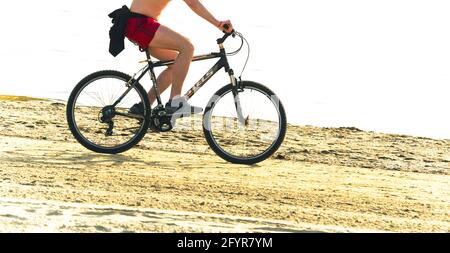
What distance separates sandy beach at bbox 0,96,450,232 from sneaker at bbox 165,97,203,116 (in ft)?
1.59

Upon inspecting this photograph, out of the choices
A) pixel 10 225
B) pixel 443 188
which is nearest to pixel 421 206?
pixel 443 188

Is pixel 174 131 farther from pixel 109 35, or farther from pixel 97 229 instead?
pixel 97 229

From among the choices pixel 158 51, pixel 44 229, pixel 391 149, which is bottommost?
pixel 44 229

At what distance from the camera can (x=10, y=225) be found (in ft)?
18.9

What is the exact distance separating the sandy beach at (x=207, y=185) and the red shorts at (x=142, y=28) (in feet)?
3.74

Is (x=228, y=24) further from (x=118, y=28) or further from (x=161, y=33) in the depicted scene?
(x=118, y=28)

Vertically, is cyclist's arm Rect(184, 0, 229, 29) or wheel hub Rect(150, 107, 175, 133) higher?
cyclist's arm Rect(184, 0, 229, 29)

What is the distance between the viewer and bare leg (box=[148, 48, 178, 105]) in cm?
809

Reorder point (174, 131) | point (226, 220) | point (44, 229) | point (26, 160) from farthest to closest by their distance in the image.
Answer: point (174, 131)
point (26, 160)
point (226, 220)
point (44, 229)

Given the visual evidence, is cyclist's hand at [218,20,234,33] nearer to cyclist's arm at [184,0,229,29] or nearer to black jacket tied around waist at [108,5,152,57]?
cyclist's arm at [184,0,229,29]

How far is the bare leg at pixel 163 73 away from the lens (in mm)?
8094

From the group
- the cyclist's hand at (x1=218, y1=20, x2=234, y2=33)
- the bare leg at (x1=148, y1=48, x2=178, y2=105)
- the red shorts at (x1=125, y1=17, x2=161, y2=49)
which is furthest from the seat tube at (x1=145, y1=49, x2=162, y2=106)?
the cyclist's hand at (x1=218, y1=20, x2=234, y2=33)

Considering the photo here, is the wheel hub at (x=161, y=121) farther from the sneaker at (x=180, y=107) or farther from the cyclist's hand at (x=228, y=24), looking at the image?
the cyclist's hand at (x=228, y=24)
